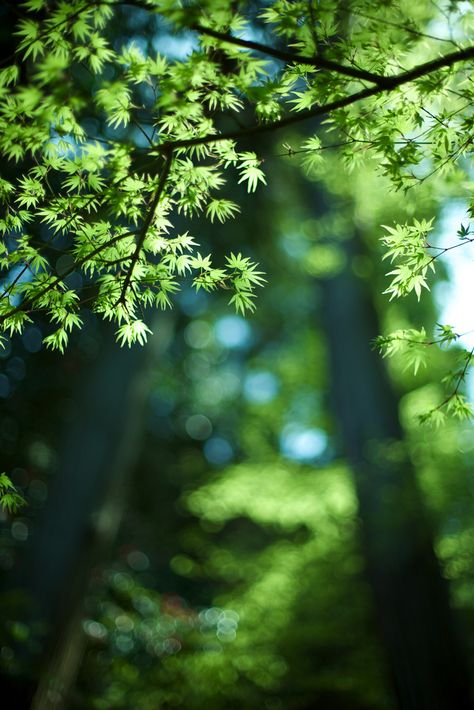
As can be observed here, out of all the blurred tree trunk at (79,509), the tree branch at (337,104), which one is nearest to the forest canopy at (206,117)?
the tree branch at (337,104)

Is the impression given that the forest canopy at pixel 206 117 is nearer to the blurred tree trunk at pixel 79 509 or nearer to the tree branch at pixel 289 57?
the tree branch at pixel 289 57

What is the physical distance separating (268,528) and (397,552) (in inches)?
164

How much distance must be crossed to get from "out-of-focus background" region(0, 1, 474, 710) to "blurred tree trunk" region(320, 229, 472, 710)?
0.01 meters

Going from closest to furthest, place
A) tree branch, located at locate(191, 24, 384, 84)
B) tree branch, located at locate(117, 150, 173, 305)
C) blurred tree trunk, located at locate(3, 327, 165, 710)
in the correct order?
1. tree branch, located at locate(191, 24, 384, 84)
2. tree branch, located at locate(117, 150, 173, 305)
3. blurred tree trunk, located at locate(3, 327, 165, 710)

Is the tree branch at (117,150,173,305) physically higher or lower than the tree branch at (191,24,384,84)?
lower

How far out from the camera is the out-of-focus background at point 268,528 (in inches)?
161

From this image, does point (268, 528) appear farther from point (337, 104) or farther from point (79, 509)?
point (337, 104)

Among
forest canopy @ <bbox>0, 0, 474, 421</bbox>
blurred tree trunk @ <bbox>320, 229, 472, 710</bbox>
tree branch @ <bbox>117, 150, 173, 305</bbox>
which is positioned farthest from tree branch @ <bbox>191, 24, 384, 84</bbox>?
blurred tree trunk @ <bbox>320, 229, 472, 710</bbox>

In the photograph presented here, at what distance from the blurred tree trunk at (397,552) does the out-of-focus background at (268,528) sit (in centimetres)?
1

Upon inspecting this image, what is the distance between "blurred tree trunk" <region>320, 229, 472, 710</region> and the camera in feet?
12.9

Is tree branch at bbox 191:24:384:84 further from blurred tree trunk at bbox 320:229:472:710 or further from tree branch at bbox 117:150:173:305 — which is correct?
blurred tree trunk at bbox 320:229:472:710

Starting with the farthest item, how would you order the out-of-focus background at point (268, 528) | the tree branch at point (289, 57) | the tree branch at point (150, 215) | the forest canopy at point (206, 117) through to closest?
the out-of-focus background at point (268, 528) → the tree branch at point (150, 215) → the forest canopy at point (206, 117) → the tree branch at point (289, 57)

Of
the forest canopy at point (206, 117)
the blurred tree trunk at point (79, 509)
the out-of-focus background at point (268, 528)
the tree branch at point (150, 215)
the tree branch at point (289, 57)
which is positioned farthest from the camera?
the out-of-focus background at point (268, 528)

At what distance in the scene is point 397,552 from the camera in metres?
4.46
